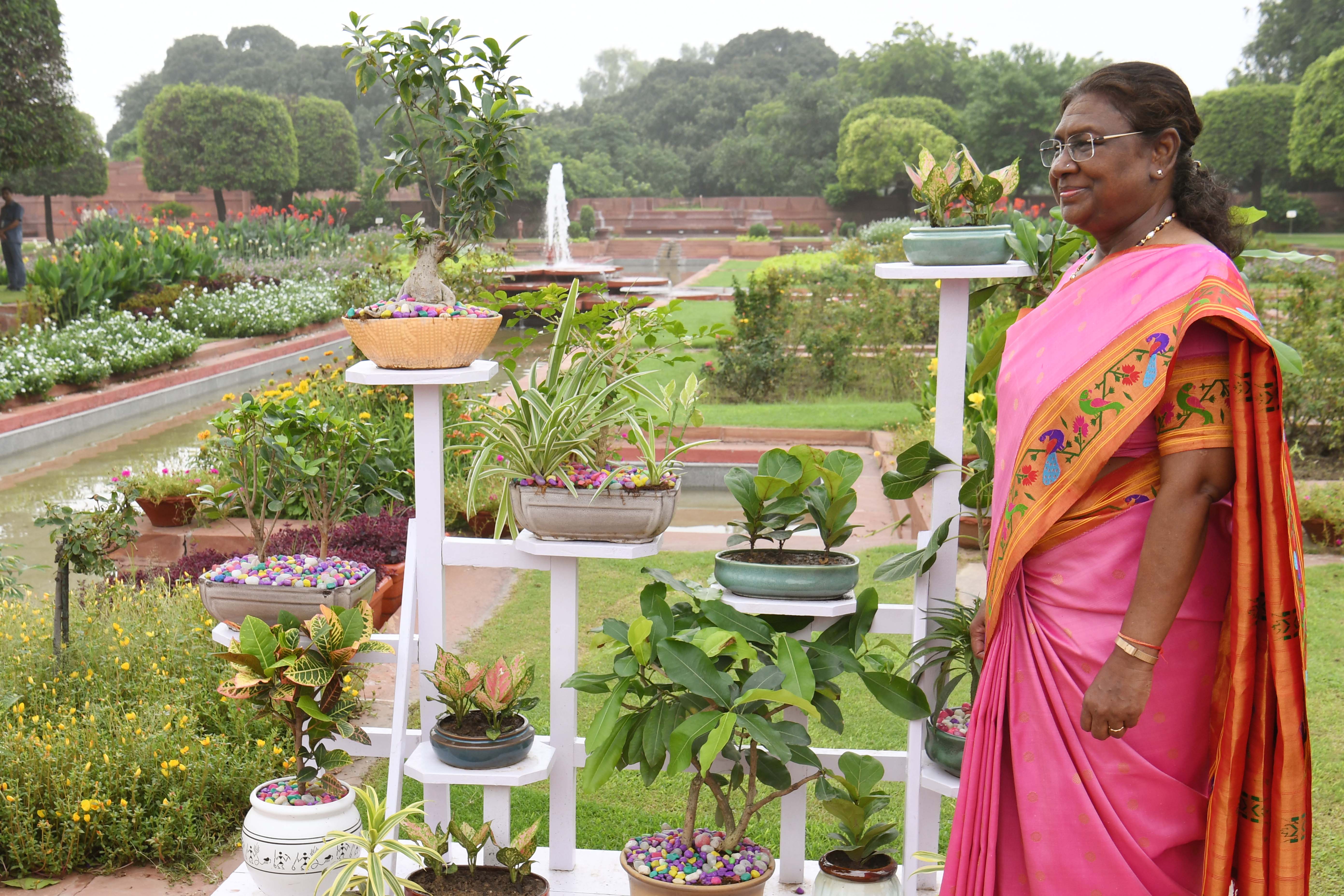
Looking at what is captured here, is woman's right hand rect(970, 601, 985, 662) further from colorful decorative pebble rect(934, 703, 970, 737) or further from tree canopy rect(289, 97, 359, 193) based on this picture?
tree canopy rect(289, 97, 359, 193)

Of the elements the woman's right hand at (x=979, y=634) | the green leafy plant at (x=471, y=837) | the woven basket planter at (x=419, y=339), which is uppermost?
the woven basket planter at (x=419, y=339)

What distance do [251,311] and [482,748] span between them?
1211 centimetres

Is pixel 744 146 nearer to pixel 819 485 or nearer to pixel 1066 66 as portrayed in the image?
pixel 1066 66

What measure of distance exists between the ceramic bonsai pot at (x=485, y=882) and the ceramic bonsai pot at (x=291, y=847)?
0.16 metres

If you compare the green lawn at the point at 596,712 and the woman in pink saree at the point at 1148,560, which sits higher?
the woman in pink saree at the point at 1148,560

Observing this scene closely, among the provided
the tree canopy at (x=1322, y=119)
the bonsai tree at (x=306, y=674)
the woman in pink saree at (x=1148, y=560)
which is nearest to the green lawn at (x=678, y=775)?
the bonsai tree at (x=306, y=674)

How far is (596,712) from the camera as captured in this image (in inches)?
143

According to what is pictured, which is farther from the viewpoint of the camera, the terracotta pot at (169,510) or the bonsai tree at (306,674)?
the terracotta pot at (169,510)

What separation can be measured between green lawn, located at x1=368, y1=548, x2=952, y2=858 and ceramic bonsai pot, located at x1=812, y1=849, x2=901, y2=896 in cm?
48

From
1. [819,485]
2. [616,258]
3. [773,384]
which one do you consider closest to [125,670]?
[819,485]

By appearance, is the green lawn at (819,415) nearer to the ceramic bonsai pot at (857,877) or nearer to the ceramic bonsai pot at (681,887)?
the ceramic bonsai pot at (857,877)

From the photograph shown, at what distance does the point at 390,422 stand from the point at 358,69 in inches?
134

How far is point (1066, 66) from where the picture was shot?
39.8m

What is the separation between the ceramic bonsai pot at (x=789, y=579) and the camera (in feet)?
7.48
